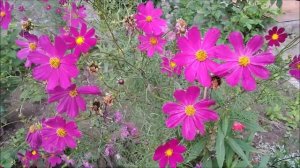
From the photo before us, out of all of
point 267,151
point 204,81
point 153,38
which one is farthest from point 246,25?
point 204,81

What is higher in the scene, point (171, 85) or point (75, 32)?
point (75, 32)

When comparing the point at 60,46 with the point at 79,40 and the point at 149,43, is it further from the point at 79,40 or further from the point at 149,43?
the point at 149,43

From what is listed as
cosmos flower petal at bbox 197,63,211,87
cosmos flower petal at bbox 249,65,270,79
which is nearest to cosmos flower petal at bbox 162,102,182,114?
cosmos flower petal at bbox 197,63,211,87

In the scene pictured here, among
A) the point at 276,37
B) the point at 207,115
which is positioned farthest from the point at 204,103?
the point at 276,37

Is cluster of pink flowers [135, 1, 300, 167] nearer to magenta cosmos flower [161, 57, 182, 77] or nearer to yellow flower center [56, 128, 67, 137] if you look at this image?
magenta cosmos flower [161, 57, 182, 77]

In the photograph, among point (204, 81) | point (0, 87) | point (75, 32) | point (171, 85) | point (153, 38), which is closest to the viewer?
point (204, 81)

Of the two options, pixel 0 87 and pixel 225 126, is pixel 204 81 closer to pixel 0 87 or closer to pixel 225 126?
pixel 225 126
